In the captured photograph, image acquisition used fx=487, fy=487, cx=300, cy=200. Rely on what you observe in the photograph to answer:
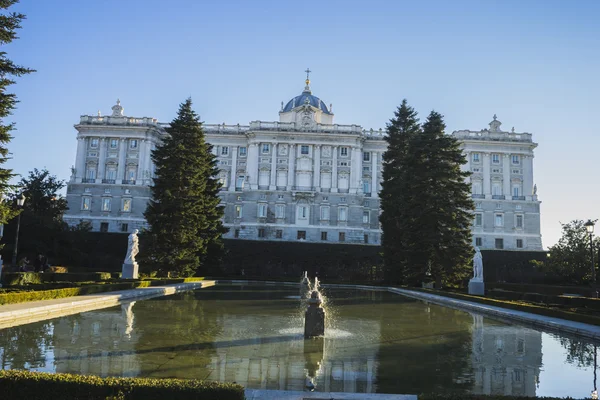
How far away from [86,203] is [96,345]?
61962 mm

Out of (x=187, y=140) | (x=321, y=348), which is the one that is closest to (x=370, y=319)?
(x=321, y=348)

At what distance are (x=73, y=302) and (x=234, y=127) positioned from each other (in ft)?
190

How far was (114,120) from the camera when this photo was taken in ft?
220

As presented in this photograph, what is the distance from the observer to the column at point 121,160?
6612 cm

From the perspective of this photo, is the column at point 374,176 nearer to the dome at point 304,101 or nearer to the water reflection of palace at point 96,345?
the dome at point 304,101

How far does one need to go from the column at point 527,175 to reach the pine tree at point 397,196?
1485 inches

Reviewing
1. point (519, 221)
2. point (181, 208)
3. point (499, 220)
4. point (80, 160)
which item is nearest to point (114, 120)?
point (80, 160)

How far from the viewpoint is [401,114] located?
3866cm

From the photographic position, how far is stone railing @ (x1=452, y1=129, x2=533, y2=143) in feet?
226

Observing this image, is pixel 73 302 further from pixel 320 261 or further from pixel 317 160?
pixel 317 160

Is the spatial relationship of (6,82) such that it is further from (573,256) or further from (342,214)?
(342,214)

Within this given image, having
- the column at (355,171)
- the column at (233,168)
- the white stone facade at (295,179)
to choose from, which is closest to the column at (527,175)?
the white stone facade at (295,179)

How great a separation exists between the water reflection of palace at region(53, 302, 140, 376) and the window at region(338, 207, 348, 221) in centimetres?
5281

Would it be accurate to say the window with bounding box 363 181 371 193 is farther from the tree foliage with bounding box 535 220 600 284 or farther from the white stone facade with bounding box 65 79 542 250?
the tree foliage with bounding box 535 220 600 284
